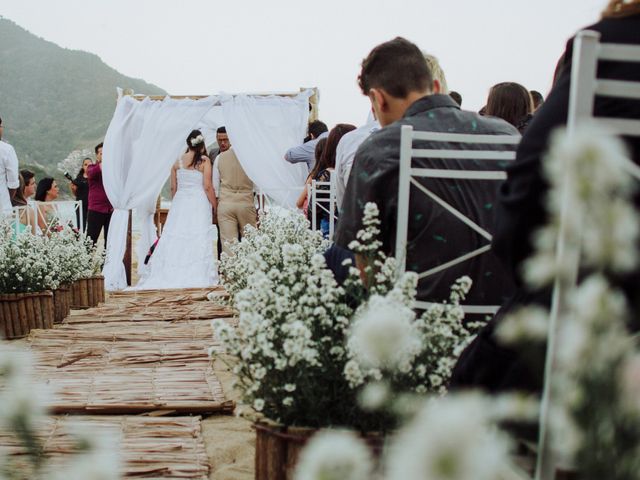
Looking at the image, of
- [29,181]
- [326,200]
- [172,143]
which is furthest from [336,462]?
[29,181]

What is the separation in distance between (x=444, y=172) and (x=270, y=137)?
27.1 ft

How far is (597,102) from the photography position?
151 cm

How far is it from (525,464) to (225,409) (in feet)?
7.40

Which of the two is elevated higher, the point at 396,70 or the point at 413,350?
the point at 396,70

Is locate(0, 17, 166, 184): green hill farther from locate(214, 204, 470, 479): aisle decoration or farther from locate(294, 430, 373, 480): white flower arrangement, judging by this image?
locate(294, 430, 373, 480): white flower arrangement

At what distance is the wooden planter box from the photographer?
717 cm

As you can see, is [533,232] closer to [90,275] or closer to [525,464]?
[525,464]

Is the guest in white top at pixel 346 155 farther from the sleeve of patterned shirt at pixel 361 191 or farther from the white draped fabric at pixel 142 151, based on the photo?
the white draped fabric at pixel 142 151

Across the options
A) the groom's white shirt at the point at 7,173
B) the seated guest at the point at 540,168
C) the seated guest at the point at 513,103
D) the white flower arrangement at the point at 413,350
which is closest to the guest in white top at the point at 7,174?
the groom's white shirt at the point at 7,173

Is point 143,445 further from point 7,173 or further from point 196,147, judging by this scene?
point 196,147

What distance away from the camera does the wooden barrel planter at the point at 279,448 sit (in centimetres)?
187

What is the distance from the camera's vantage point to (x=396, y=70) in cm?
264

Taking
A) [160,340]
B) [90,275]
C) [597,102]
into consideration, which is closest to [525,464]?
[597,102]

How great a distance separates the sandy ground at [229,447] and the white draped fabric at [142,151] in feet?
23.3
